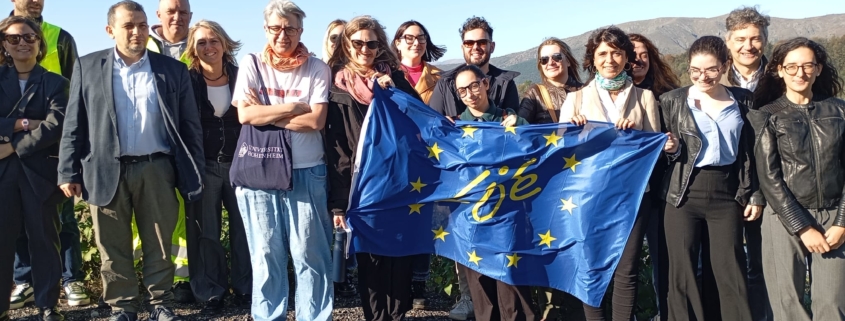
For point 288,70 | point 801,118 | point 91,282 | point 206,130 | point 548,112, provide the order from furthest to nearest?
point 91,282, point 206,130, point 548,112, point 288,70, point 801,118

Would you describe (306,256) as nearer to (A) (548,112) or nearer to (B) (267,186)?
(B) (267,186)

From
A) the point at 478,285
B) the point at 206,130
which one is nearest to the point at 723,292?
the point at 478,285

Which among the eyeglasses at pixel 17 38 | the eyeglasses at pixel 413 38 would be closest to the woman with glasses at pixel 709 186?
the eyeglasses at pixel 413 38

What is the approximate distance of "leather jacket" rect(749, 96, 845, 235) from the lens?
4.43 meters

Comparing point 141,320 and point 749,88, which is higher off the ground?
point 749,88

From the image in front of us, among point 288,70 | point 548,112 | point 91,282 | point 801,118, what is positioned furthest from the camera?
point 91,282

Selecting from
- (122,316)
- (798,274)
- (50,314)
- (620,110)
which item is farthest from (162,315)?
(798,274)

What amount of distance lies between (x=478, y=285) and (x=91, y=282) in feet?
12.0

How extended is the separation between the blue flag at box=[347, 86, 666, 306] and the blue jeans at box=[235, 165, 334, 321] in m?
0.25

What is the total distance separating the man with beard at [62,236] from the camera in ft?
20.4

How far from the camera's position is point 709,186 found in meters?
4.65

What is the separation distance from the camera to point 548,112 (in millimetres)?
5309

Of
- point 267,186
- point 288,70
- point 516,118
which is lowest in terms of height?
point 267,186

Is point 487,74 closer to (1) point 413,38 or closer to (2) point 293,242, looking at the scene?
(1) point 413,38
